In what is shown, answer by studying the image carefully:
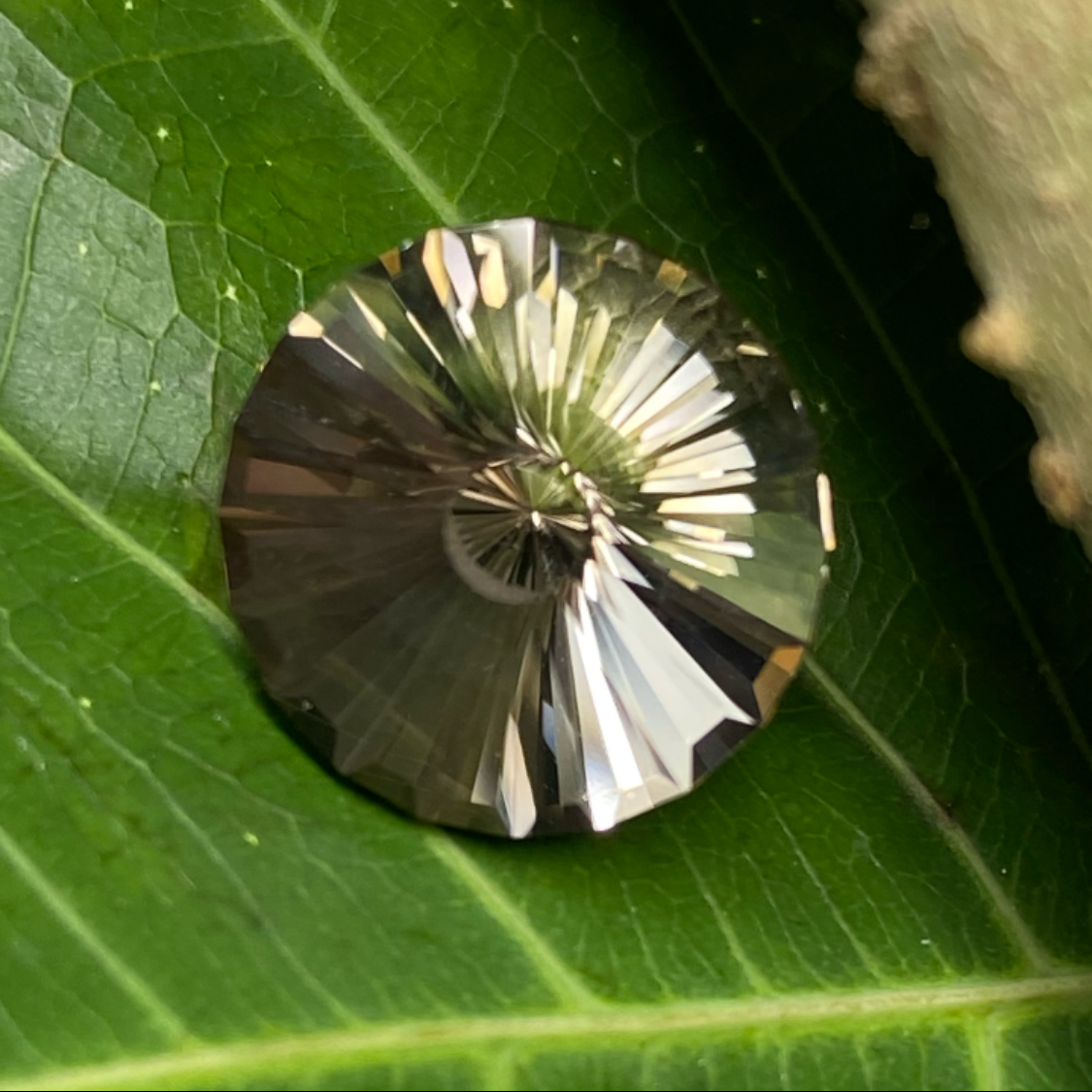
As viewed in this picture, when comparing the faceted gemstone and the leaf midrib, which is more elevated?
the faceted gemstone

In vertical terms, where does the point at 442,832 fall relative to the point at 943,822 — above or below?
below

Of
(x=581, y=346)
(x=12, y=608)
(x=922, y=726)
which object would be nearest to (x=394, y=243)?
(x=581, y=346)

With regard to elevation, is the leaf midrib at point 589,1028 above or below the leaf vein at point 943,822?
below

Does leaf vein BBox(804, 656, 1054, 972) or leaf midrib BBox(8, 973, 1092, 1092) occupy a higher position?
leaf vein BBox(804, 656, 1054, 972)

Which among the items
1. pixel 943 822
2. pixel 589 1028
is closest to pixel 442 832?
pixel 589 1028

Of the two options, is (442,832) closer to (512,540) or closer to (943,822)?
(512,540)
